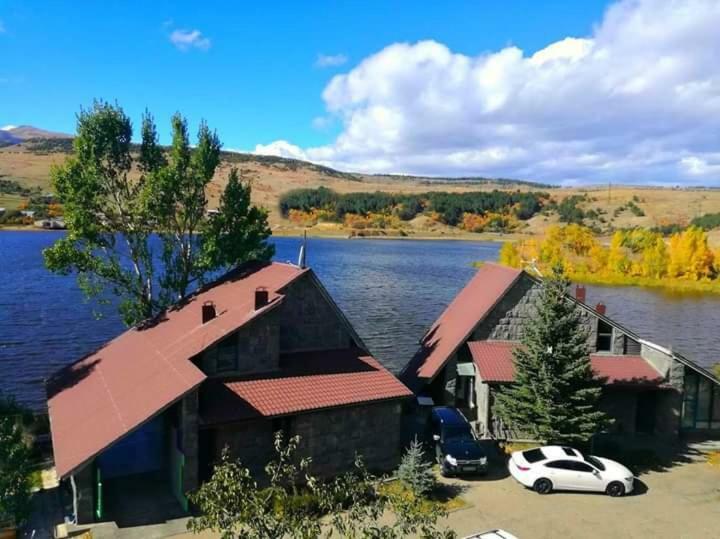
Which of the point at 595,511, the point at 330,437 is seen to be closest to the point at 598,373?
the point at 595,511

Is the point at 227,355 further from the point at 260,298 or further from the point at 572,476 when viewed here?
the point at 572,476

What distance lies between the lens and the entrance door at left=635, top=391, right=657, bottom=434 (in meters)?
26.7

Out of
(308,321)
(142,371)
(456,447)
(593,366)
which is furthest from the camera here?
(593,366)

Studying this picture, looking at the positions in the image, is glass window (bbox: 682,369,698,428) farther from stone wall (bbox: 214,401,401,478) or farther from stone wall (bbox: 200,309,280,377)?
stone wall (bbox: 200,309,280,377)

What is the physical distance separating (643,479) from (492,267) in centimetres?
1315

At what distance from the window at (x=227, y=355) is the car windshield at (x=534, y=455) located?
35.8ft

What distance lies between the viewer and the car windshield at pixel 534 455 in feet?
69.6

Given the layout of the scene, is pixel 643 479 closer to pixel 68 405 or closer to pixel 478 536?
pixel 478 536

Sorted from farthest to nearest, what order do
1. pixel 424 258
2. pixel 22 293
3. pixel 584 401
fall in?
pixel 424 258, pixel 22 293, pixel 584 401

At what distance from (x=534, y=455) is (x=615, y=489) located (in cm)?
286

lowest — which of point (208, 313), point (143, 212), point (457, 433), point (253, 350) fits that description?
point (457, 433)

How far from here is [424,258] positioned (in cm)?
12131

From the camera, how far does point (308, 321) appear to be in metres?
23.7

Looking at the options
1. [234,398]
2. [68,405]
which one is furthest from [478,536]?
[68,405]
